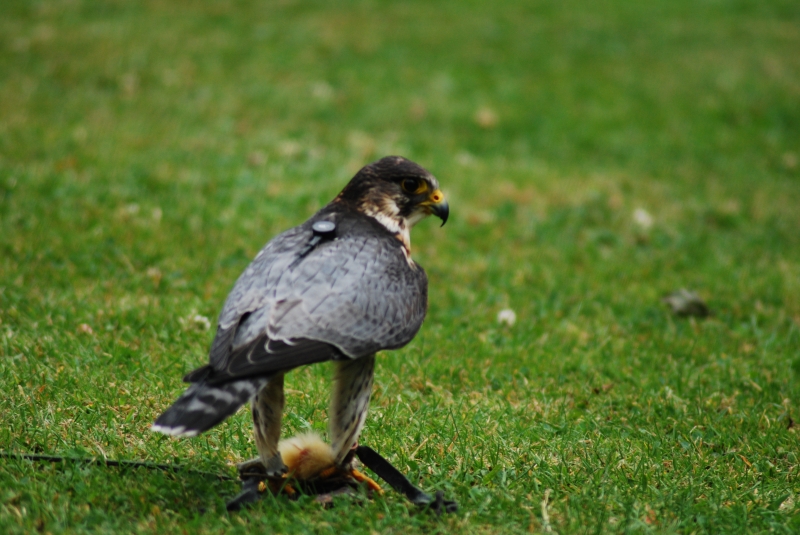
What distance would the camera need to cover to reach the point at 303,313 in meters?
3.51

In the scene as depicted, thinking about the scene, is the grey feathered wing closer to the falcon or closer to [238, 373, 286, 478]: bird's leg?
the falcon

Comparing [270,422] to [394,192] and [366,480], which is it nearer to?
[366,480]

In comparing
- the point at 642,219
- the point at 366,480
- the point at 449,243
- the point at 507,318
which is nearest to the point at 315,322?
the point at 366,480

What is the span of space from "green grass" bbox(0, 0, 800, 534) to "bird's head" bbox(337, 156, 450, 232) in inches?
45.0

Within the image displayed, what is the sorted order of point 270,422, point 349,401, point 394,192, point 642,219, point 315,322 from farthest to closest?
point 642,219, point 394,192, point 349,401, point 270,422, point 315,322

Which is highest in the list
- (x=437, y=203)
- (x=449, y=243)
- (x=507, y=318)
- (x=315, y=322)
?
(x=437, y=203)

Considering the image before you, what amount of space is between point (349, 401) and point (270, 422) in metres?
0.35

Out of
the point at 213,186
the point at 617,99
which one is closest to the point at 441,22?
the point at 617,99

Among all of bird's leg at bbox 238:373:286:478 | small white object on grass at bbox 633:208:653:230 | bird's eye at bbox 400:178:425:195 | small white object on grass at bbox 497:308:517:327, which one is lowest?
small white object on grass at bbox 497:308:517:327

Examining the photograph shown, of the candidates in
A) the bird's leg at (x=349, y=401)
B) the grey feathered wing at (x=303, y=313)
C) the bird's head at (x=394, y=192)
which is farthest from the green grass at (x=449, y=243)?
the bird's head at (x=394, y=192)

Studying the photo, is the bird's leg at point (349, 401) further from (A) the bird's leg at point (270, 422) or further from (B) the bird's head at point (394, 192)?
A: (B) the bird's head at point (394, 192)

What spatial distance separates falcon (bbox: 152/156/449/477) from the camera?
331cm

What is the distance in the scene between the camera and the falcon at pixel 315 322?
3312 mm

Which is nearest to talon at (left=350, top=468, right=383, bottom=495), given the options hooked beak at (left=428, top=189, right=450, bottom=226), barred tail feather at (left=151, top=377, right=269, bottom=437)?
barred tail feather at (left=151, top=377, right=269, bottom=437)
